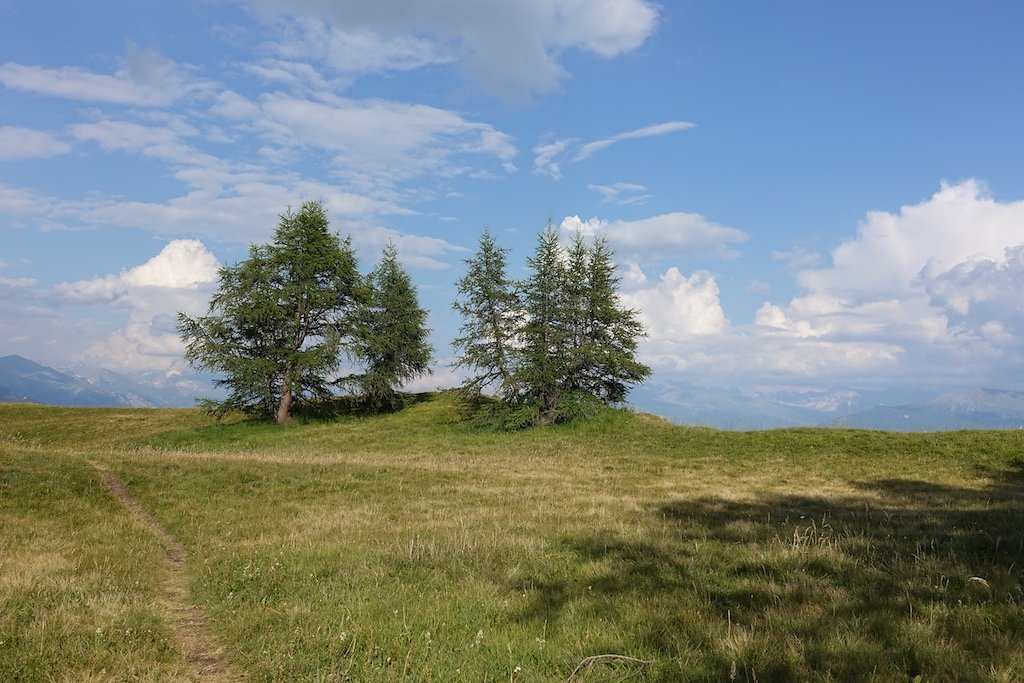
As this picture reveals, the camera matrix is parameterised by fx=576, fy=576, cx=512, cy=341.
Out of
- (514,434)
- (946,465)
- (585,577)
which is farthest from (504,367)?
(585,577)

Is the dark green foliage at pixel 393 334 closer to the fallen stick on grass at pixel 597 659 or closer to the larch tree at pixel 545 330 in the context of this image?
the larch tree at pixel 545 330

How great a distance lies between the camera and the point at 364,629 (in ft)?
21.1

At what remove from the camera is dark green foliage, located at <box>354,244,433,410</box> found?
169 ft

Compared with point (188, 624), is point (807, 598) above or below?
above

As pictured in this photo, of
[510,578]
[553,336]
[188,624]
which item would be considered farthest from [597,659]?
[553,336]

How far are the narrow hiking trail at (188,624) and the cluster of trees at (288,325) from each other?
104 ft

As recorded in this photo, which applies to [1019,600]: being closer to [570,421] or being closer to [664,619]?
[664,619]

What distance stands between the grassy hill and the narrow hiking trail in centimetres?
13

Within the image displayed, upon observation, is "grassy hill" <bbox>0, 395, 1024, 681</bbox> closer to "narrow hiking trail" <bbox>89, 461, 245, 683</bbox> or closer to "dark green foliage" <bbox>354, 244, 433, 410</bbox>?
"narrow hiking trail" <bbox>89, 461, 245, 683</bbox>

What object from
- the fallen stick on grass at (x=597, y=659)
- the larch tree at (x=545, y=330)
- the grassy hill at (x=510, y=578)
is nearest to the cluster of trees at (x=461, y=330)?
the larch tree at (x=545, y=330)

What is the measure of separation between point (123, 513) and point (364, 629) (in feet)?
41.3

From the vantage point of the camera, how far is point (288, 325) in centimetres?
4444

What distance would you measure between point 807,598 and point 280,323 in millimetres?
43980

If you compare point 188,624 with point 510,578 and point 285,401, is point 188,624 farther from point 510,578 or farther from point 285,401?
point 285,401
